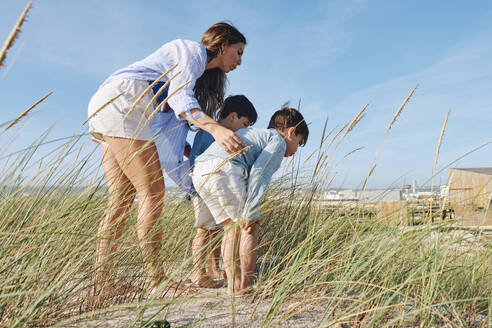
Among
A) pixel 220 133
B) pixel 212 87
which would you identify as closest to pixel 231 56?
pixel 212 87

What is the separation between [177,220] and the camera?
5.80 feet

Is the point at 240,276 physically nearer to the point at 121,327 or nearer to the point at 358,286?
the point at 358,286

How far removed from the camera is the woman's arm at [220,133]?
1.59 meters

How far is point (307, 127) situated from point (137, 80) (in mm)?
1096

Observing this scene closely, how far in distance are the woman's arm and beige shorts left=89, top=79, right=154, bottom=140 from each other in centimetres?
23

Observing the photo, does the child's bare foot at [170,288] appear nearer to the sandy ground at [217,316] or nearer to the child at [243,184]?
the sandy ground at [217,316]

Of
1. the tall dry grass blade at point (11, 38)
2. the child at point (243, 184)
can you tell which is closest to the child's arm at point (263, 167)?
the child at point (243, 184)

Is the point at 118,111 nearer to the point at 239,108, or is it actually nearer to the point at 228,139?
the point at 228,139

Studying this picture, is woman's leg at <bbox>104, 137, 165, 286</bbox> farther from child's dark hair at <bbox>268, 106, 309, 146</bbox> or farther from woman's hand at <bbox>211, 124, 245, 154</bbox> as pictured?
child's dark hair at <bbox>268, 106, 309, 146</bbox>

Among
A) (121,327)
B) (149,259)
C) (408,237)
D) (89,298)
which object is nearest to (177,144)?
(149,259)

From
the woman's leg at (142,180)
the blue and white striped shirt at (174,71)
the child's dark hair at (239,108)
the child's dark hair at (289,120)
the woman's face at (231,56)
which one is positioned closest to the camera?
the woman's leg at (142,180)

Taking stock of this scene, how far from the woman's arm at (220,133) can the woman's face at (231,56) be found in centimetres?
51

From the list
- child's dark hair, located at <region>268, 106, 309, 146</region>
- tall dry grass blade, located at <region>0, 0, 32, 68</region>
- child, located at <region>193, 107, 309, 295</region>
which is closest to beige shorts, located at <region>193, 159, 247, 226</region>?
child, located at <region>193, 107, 309, 295</region>

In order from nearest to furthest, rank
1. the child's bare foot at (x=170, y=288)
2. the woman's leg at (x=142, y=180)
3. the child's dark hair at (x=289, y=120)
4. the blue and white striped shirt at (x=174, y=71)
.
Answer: the child's bare foot at (x=170, y=288), the woman's leg at (x=142, y=180), the blue and white striped shirt at (x=174, y=71), the child's dark hair at (x=289, y=120)
